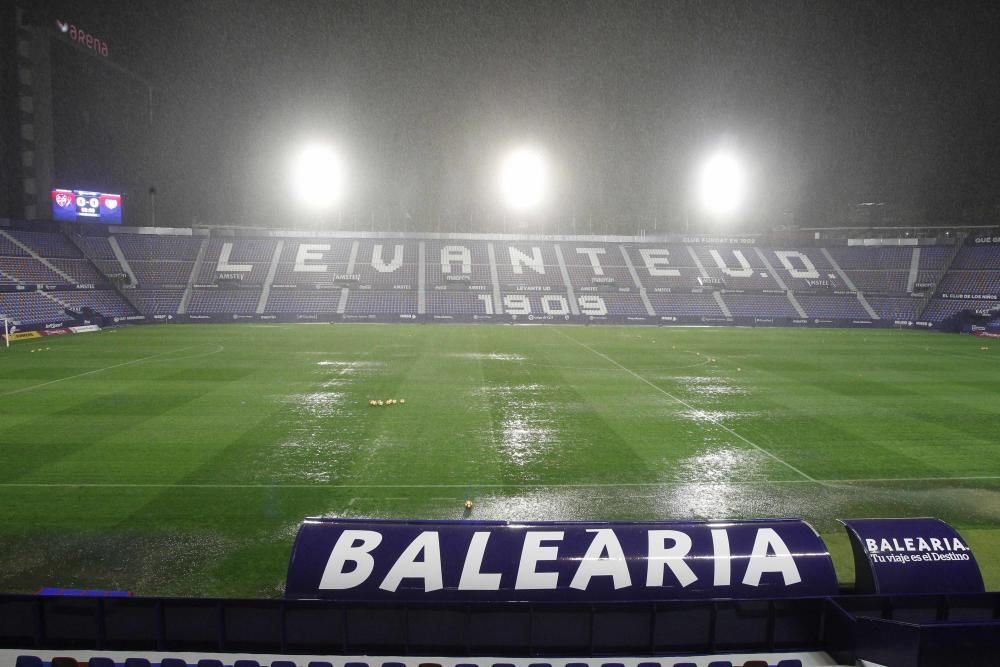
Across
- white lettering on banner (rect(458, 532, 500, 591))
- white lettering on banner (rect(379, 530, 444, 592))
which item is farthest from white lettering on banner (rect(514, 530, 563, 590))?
white lettering on banner (rect(379, 530, 444, 592))

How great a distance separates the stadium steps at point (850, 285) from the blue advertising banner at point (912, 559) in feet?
189

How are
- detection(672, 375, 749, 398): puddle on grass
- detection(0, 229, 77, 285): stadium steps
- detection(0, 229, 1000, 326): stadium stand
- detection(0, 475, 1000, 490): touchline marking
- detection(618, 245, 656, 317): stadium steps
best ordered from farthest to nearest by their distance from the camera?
detection(618, 245, 656, 317): stadium steps < detection(0, 229, 1000, 326): stadium stand < detection(0, 229, 77, 285): stadium steps < detection(672, 375, 749, 398): puddle on grass < detection(0, 475, 1000, 490): touchline marking

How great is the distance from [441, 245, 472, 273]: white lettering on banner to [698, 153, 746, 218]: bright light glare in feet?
84.9

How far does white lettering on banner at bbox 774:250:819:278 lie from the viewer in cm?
6250

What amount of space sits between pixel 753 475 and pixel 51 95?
56.4 meters

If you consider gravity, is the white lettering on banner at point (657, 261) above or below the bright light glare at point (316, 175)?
below

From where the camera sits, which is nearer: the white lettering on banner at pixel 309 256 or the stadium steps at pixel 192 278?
the stadium steps at pixel 192 278

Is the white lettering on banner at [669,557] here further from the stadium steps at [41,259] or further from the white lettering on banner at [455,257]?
the white lettering on banner at [455,257]

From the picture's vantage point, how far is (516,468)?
1378 centimetres

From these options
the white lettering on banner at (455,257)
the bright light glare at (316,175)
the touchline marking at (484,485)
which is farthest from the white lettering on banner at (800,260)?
the touchline marking at (484,485)

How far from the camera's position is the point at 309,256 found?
63.9m

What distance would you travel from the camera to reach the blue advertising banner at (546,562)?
19.8 feet

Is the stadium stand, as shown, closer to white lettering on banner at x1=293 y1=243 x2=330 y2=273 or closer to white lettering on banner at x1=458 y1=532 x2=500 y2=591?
white lettering on banner at x1=293 y1=243 x2=330 y2=273

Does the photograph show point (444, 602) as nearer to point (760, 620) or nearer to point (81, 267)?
point (760, 620)
